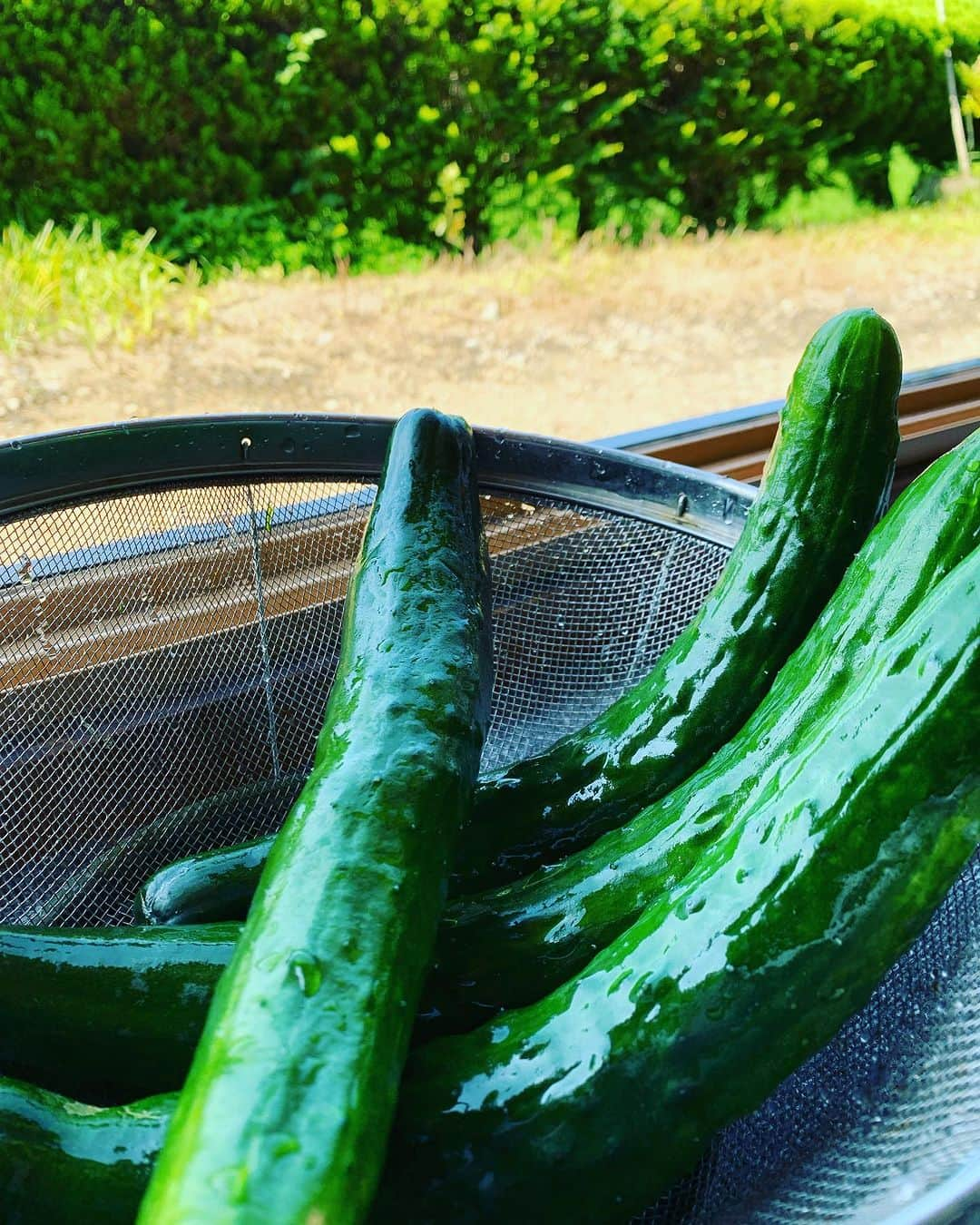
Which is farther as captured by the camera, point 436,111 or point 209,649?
point 436,111

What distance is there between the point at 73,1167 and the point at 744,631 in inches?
21.2

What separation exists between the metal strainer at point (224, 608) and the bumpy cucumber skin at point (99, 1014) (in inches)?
10.2

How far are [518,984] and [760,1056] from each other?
0.17 metres

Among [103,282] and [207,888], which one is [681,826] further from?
[103,282]

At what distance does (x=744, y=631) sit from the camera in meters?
0.77

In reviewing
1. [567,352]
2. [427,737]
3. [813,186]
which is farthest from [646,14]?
[427,737]

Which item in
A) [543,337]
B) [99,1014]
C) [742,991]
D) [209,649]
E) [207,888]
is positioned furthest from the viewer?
[543,337]

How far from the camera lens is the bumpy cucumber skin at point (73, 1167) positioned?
0.48 metres

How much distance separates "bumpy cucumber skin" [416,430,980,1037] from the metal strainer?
0.30 meters

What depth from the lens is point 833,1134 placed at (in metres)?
0.56

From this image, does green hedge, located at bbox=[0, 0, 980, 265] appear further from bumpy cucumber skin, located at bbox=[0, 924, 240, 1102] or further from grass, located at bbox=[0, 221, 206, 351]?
bumpy cucumber skin, located at bbox=[0, 924, 240, 1102]

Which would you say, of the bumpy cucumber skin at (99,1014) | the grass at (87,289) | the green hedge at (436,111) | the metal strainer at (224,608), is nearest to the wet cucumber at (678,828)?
the bumpy cucumber skin at (99,1014)

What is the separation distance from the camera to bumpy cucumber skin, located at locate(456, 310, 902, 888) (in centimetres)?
75

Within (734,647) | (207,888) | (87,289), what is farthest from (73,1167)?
(87,289)
